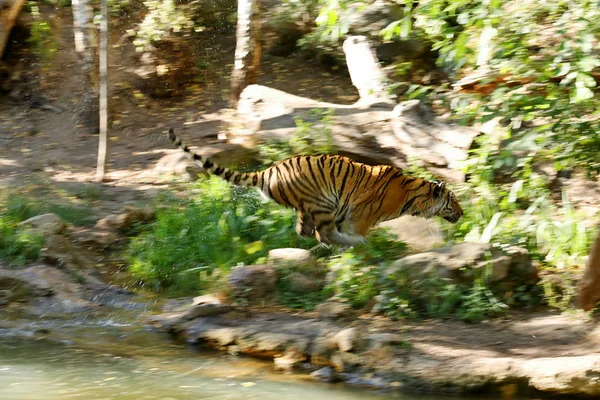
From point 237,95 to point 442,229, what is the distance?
4.75 meters

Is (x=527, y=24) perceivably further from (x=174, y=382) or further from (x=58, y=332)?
(x=58, y=332)

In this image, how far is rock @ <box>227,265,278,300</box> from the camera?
758 centimetres

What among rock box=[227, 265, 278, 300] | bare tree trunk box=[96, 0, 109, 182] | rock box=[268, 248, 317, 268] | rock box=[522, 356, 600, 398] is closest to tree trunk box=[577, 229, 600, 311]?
rock box=[522, 356, 600, 398]

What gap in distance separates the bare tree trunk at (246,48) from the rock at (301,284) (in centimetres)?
525

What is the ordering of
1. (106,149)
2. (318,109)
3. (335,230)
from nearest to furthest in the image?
1. (335,230)
2. (318,109)
3. (106,149)

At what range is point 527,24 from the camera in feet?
25.8

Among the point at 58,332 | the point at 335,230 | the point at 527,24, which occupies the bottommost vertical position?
the point at 58,332

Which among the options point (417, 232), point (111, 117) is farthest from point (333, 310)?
point (111, 117)

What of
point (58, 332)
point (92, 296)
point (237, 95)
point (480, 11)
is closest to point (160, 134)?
point (237, 95)

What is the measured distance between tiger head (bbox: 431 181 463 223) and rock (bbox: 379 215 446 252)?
21 cm

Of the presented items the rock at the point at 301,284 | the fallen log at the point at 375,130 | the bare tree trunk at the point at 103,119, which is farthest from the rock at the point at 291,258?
the bare tree trunk at the point at 103,119

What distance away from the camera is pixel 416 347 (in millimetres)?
6160

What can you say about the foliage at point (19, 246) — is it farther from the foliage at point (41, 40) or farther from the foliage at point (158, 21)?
the foliage at point (41, 40)

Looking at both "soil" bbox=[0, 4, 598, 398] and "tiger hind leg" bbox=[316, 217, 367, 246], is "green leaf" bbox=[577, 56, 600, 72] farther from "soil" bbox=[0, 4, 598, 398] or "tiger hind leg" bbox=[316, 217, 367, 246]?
"soil" bbox=[0, 4, 598, 398]
